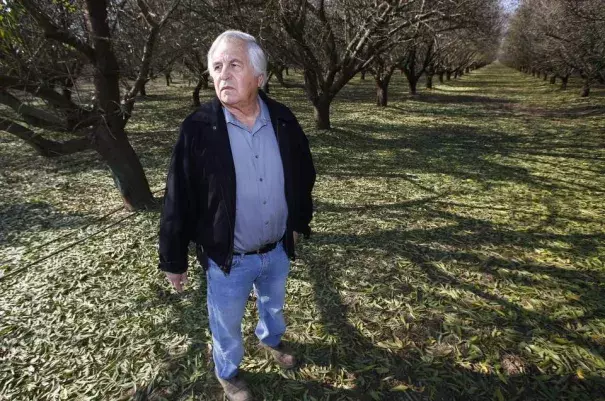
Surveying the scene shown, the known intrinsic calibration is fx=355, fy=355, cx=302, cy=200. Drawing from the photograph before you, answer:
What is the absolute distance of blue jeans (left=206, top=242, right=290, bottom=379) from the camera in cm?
270

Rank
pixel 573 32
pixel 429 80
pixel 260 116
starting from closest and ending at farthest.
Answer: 1. pixel 260 116
2. pixel 573 32
3. pixel 429 80

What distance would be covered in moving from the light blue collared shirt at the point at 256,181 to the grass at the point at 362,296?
1630 mm

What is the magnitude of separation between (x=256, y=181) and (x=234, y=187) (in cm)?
17

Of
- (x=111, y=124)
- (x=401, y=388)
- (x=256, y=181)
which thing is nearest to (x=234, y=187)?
(x=256, y=181)

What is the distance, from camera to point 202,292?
15.2 feet

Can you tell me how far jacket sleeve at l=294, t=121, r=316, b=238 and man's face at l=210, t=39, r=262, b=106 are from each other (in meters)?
0.63

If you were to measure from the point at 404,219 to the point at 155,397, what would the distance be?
16.0 feet

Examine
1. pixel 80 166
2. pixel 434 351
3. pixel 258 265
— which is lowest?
pixel 434 351

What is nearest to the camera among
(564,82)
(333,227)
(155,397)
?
(155,397)

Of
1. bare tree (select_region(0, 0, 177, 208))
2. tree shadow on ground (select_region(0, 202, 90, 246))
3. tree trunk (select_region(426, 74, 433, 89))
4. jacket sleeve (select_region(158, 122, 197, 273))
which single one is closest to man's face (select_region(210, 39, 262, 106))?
jacket sleeve (select_region(158, 122, 197, 273))

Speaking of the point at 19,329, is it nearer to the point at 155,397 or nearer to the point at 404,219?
the point at 155,397

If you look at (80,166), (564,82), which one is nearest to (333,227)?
(80,166)

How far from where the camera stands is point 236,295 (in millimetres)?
2734

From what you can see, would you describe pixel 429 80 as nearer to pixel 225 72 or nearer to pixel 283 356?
pixel 283 356
